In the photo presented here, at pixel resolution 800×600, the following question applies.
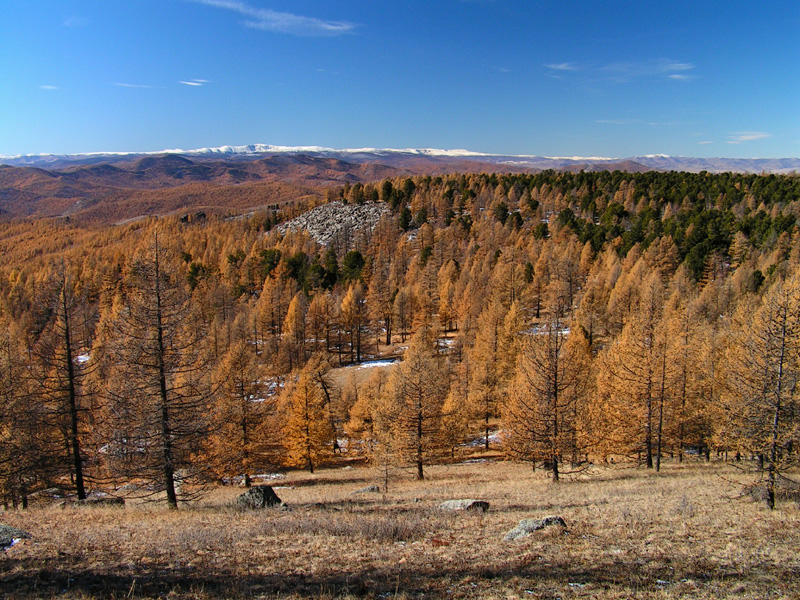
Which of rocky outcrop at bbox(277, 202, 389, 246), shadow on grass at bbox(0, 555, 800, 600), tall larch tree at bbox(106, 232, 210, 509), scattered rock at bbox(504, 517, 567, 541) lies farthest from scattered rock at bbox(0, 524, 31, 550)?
rocky outcrop at bbox(277, 202, 389, 246)

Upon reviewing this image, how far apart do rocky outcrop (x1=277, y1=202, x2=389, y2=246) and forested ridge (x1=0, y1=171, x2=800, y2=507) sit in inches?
218

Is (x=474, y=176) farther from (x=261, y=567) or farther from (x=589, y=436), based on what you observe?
(x=261, y=567)

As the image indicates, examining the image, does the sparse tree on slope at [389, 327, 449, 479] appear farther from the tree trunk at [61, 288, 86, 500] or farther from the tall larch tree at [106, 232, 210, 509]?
the tree trunk at [61, 288, 86, 500]

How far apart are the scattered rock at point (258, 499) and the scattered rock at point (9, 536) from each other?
6.51 meters

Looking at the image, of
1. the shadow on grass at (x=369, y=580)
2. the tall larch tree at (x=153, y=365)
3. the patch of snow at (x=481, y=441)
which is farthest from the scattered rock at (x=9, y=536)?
the patch of snow at (x=481, y=441)

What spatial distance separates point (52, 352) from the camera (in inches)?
761

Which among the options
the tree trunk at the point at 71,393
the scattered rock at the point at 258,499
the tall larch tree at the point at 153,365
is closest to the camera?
the tall larch tree at the point at 153,365

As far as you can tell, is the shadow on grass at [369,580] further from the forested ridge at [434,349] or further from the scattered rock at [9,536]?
the forested ridge at [434,349]

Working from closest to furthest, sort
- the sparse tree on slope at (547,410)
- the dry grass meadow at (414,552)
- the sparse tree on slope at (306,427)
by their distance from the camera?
the dry grass meadow at (414,552), the sparse tree on slope at (547,410), the sparse tree on slope at (306,427)

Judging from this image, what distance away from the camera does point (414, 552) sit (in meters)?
9.98

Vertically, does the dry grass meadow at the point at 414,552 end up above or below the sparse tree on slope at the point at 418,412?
above

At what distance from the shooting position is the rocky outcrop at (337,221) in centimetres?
13362

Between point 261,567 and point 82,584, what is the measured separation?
3.21 m

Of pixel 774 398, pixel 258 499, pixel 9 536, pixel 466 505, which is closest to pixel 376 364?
pixel 258 499
